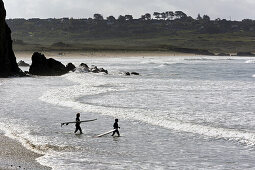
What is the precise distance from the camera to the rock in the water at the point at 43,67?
65.3m

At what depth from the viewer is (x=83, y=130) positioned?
2508cm

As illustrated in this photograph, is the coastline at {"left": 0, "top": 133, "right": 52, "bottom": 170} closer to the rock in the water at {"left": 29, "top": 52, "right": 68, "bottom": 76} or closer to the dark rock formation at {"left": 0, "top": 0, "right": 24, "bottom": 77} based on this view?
the dark rock formation at {"left": 0, "top": 0, "right": 24, "bottom": 77}

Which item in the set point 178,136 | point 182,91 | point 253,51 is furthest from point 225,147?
point 253,51

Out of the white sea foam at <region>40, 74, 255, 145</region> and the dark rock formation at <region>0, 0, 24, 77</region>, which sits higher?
the dark rock formation at <region>0, 0, 24, 77</region>

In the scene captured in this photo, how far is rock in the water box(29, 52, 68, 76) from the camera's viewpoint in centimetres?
6535

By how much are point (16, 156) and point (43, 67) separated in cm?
4816

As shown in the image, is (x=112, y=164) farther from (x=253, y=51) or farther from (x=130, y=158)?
(x=253, y=51)

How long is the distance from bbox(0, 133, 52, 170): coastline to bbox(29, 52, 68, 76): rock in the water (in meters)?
44.0

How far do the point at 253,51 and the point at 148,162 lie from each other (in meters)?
188

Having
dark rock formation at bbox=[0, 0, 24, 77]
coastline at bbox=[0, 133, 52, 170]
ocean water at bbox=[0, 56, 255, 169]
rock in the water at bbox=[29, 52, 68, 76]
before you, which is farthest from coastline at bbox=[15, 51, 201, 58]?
coastline at bbox=[0, 133, 52, 170]

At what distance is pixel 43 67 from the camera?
217ft

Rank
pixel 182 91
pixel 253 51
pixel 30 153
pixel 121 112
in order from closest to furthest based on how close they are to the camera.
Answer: pixel 30 153, pixel 121 112, pixel 182 91, pixel 253 51

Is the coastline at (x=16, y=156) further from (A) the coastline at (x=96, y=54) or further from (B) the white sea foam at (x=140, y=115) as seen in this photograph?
(A) the coastline at (x=96, y=54)

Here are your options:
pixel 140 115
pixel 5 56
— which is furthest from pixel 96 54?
pixel 140 115
